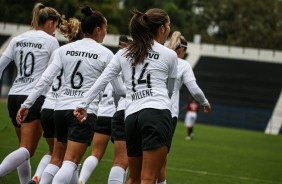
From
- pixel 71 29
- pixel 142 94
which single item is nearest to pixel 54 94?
pixel 71 29

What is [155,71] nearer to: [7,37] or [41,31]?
[41,31]

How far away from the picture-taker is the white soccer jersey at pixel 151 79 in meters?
6.66

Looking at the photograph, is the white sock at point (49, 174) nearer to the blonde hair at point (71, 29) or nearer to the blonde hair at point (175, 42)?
the blonde hair at point (71, 29)

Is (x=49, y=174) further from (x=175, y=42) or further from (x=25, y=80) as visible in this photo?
(x=175, y=42)

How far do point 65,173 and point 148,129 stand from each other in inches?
52.4

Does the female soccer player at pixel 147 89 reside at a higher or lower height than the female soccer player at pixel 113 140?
higher

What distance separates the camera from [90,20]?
25.5ft

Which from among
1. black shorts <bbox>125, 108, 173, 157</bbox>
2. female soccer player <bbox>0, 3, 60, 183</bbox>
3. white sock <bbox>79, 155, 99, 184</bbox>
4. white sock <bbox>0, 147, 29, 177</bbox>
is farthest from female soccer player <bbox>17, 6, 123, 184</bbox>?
white sock <bbox>79, 155, 99, 184</bbox>

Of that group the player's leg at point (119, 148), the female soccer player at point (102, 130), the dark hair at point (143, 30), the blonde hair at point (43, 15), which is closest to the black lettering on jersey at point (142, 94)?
the dark hair at point (143, 30)

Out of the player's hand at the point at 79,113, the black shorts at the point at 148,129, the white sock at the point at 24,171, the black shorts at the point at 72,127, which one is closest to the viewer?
the black shorts at the point at 148,129

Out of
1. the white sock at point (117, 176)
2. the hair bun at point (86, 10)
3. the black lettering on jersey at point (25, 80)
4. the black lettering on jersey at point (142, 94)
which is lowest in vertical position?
the white sock at point (117, 176)

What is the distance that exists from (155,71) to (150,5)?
63.7 metres

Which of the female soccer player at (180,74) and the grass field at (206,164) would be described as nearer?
the female soccer player at (180,74)

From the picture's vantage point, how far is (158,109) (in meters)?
6.61
